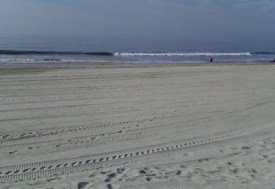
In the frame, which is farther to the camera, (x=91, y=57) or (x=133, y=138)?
(x=91, y=57)

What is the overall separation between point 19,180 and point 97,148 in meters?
1.77

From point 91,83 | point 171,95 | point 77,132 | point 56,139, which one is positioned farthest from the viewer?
point 91,83

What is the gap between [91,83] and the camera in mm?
14578

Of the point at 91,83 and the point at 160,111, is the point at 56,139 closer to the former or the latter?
the point at 160,111

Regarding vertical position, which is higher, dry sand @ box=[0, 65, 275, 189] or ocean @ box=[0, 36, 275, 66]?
ocean @ box=[0, 36, 275, 66]

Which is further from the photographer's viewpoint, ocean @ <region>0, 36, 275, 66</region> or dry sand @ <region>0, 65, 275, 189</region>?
ocean @ <region>0, 36, 275, 66</region>

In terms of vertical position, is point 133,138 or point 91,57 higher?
point 91,57

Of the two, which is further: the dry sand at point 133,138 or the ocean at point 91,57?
the ocean at point 91,57

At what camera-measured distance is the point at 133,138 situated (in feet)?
23.9

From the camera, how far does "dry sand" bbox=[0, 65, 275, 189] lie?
5.27 meters

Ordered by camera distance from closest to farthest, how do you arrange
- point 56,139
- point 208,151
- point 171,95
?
point 208,151
point 56,139
point 171,95

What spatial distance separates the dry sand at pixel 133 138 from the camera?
527cm

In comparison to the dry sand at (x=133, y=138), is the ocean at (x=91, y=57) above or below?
above

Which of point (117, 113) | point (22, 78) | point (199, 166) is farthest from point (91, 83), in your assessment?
point (199, 166)
